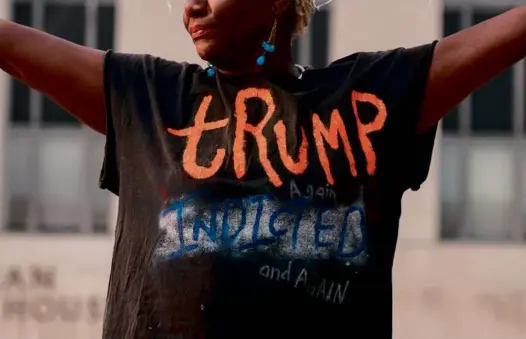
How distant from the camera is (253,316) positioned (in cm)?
172

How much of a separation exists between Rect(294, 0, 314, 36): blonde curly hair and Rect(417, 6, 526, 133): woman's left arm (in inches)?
9.6

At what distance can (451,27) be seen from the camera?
1072 centimetres

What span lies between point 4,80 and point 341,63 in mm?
9125

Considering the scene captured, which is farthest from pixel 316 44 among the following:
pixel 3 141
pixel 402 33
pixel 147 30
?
pixel 3 141

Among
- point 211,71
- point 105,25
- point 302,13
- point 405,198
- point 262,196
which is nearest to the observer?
point 262,196

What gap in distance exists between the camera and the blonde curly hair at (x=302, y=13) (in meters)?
1.97

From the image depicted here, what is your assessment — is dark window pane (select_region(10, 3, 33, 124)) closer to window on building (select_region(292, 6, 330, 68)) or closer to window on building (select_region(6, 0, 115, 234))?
window on building (select_region(6, 0, 115, 234))

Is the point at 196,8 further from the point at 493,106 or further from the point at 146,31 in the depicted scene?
the point at 493,106

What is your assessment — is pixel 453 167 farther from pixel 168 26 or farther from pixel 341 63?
pixel 341 63

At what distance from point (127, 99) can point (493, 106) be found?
30.2 feet

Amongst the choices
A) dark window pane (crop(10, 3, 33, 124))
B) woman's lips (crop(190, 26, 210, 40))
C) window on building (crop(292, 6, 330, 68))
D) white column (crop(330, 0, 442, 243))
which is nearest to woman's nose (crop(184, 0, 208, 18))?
woman's lips (crop(190, 26, 210, 40))

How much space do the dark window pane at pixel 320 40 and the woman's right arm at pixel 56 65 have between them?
29.1ft

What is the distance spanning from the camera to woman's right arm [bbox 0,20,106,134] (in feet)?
6.09

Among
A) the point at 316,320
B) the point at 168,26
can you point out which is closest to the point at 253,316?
the point at 316,320
